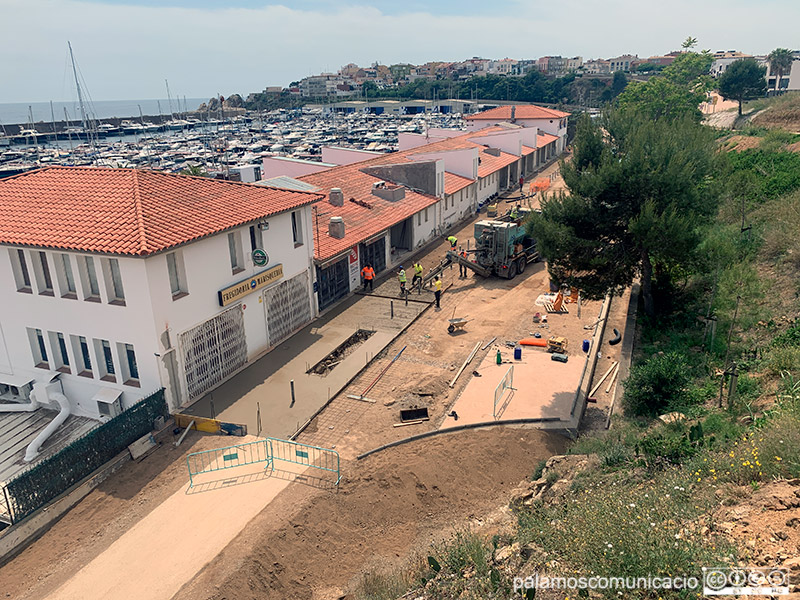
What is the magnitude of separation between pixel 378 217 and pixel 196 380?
53.1ft

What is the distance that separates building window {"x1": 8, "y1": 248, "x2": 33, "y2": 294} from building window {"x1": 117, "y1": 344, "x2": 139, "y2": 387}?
3.88 meters

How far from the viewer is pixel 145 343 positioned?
17250 millimetres

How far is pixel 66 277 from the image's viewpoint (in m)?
18.1

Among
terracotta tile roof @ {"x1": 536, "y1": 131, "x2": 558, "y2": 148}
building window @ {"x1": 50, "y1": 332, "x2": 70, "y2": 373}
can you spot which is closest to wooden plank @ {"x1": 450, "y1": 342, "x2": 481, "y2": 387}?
building window @ {"x1": 50, "y1": 332, "x2": 70, "y2": 373}

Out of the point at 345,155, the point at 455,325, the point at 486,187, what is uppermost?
the point at 345,155

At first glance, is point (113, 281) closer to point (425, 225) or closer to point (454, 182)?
point (425, 225)

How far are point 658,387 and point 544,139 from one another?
58.0 m

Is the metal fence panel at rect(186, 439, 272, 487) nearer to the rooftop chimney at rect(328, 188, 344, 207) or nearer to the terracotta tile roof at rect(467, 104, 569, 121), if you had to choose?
the rooftop chimney at rect(328, 188, 344, 207)

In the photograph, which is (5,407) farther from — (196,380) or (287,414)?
(287,414)

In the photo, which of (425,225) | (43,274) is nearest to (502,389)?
(43,274)

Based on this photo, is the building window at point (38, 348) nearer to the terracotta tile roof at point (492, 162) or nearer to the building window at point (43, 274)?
the building window at point (43, 274)

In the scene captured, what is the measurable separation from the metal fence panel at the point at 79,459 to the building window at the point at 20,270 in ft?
19.9

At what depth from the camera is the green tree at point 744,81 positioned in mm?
73812

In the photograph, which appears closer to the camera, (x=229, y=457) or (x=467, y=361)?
(x=229, y=457)
